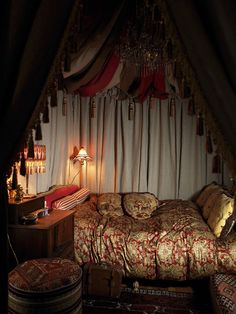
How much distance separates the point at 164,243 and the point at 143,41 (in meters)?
1.88

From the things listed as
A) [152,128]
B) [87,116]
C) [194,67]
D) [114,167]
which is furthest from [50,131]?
[194,67]

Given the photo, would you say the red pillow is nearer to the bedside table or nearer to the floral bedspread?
the floral bedspread

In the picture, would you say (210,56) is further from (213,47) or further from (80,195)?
(80,195)

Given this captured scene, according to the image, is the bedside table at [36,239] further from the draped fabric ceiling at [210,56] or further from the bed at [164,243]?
the draped fabric ceiling at [210,56]

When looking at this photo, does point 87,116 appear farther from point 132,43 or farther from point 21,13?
point 21,13

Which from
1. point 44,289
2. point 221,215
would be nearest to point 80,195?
point 221,215

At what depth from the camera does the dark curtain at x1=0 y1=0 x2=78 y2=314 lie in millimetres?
1142

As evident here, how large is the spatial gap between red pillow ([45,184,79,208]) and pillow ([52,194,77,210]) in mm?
75

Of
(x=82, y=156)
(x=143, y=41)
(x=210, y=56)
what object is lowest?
(x=82, y=156)

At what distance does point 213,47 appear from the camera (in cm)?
108

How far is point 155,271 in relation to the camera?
2.71m

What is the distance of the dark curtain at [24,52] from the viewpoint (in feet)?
3.75

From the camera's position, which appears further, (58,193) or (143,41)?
(58,193)

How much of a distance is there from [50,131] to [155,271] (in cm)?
224
